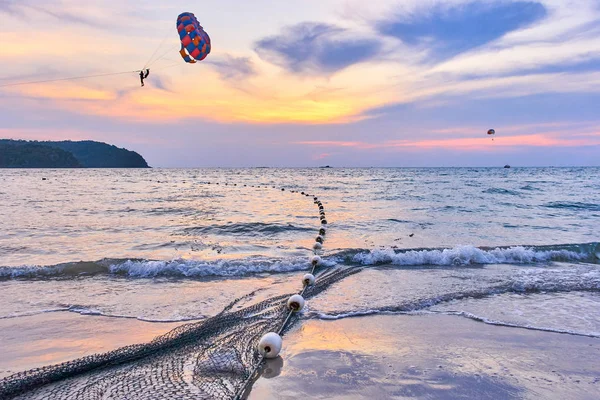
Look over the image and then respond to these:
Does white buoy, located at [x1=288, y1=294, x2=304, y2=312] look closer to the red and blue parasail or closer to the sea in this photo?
the sea

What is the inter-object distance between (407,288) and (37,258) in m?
8.83

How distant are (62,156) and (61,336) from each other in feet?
513

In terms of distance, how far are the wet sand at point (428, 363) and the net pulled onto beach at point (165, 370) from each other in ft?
1.18

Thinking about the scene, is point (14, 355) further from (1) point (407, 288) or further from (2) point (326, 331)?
(1) point (407, 288)

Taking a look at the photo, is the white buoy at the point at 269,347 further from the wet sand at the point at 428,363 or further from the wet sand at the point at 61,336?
the wet sand at the point at 61,336

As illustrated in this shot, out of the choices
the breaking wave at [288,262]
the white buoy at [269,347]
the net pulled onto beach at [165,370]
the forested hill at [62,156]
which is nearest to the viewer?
the net pulled onto beach at [165,370]

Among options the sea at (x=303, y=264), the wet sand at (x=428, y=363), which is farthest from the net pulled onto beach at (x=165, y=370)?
the sea at (x=303, y=264)

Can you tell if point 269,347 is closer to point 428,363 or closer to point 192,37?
point 428,363

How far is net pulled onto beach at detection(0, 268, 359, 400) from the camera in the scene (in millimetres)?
3838

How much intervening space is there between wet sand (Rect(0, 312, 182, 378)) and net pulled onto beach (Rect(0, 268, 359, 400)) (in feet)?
1.60

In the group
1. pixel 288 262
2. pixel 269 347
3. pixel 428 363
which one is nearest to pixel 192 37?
pixel 288 262

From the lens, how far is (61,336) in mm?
5480

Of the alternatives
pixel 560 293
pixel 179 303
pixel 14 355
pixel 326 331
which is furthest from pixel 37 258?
pixel 560 293

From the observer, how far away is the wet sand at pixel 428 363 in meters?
4.01
